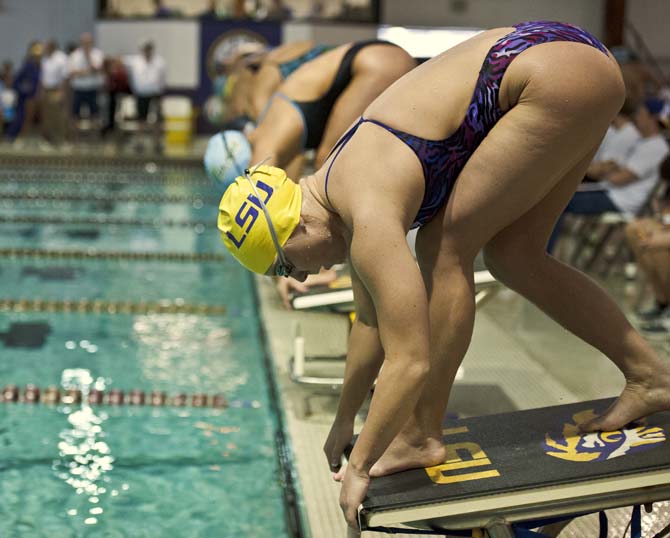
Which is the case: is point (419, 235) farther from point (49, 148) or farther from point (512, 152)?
point (49, 148)

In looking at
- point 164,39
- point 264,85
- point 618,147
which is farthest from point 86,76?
point 264,85

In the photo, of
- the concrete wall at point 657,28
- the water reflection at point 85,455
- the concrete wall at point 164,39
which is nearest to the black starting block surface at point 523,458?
the water reflection at point 85,455

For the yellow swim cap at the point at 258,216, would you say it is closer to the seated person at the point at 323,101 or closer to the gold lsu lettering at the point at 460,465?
the gold lsu lettering at the point at 460,465

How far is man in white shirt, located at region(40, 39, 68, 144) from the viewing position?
1387 cm

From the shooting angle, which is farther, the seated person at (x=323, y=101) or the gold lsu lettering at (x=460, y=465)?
the seated person at (x=323, y=101)

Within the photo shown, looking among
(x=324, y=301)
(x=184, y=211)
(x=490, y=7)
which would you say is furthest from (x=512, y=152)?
(x=490, y=7)

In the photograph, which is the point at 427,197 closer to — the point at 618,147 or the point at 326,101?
the point at 326,101


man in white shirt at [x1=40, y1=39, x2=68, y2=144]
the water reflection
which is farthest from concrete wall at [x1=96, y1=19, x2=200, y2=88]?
the water reflection

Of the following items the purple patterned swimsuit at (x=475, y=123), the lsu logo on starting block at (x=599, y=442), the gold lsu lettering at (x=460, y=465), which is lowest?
the gold lsu lettering at (x=460, y=465)

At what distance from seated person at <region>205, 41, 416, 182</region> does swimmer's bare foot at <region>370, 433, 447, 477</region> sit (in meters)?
2.01

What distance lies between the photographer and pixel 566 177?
2.37m

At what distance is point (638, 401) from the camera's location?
2400 mm

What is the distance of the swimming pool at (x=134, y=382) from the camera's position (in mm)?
3164

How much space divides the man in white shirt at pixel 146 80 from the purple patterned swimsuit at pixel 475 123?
1211cm
